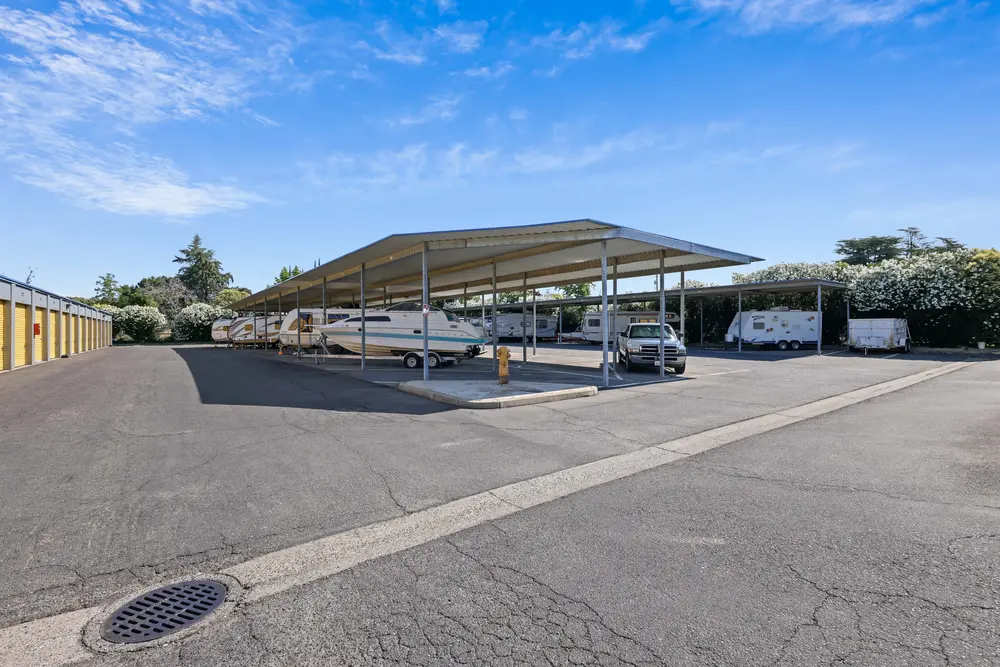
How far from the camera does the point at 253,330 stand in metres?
36.4

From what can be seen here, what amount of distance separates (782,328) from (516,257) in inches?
818

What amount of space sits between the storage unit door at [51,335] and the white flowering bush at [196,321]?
86.1ft

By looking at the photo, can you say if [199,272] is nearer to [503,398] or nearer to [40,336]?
[40,336]

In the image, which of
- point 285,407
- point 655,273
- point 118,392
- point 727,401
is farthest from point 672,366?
point 118,392

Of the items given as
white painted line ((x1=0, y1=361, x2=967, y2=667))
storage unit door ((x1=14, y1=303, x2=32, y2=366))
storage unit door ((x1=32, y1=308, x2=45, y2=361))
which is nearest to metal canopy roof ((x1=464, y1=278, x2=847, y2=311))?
white painted line ((x1=0, y1=361, x2=967, y2=667))

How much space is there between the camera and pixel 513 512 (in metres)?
4.54

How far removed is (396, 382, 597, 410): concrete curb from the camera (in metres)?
10.1

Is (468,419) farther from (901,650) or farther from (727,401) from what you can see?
(901,650)

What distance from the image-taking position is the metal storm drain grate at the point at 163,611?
9.29ft

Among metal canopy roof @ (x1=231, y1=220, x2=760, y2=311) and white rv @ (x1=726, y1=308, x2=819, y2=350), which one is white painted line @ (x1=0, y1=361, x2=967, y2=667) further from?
white rv @ (x1=726, y1=308, x2=819, y2=350)

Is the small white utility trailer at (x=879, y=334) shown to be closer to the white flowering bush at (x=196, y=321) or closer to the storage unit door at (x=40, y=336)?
the storage unit door at (x=40, y=336)

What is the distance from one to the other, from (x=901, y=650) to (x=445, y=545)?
2.77 m

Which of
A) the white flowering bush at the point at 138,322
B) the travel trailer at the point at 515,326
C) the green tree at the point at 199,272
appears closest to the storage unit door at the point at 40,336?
the travel trailer at the point at 515,326

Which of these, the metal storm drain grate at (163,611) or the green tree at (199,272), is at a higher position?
the green tree at (199,272)
